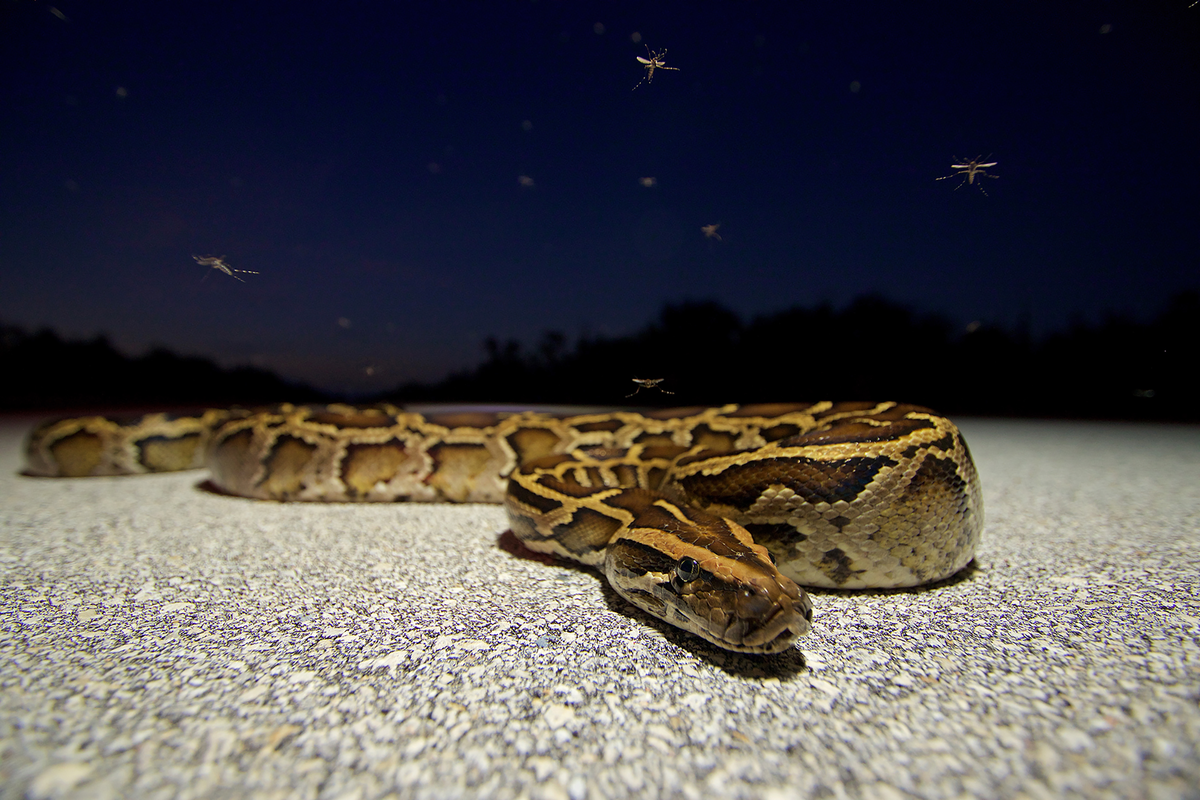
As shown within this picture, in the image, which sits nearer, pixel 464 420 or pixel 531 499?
pixel 531 499

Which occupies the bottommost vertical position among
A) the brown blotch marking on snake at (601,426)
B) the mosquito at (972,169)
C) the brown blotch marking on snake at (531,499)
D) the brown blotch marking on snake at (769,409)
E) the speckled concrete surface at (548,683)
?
the speckled concrete surface at (548,683)

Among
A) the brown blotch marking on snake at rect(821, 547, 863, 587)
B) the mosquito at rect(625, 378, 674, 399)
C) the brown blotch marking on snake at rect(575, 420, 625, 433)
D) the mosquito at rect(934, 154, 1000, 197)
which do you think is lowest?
the brown blotch marking on snake at rect(821, 547, 863, 587)

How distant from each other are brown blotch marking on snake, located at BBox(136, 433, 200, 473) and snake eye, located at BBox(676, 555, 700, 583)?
6365 millimetres

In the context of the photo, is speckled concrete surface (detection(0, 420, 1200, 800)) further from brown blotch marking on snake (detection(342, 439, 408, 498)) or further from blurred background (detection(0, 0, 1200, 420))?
blurred background (detection(0, 0, 1200, 420))

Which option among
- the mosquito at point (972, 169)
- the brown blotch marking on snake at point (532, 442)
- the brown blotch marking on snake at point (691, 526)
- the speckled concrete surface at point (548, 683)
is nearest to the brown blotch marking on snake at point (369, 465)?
the brown blotch marking on snake at point (532, 442)

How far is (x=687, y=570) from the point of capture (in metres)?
1.83

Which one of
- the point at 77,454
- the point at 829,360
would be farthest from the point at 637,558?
the point at 77,454

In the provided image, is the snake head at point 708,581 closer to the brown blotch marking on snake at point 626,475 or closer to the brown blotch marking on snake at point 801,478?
the brown blotch marking on snake at point 801,478

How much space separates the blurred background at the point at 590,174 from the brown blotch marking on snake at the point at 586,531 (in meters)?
Result: 1.25

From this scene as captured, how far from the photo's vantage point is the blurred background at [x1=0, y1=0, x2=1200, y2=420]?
9.36 feet

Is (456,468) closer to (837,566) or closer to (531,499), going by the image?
(531,499)

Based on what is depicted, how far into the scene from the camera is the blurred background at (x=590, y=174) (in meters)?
2.85

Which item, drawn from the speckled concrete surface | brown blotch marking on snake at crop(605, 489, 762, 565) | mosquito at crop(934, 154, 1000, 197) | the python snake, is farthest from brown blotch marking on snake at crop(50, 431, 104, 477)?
mosquito at crop(934, 154, 1000, 197)

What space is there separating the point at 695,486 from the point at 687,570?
0.84m
